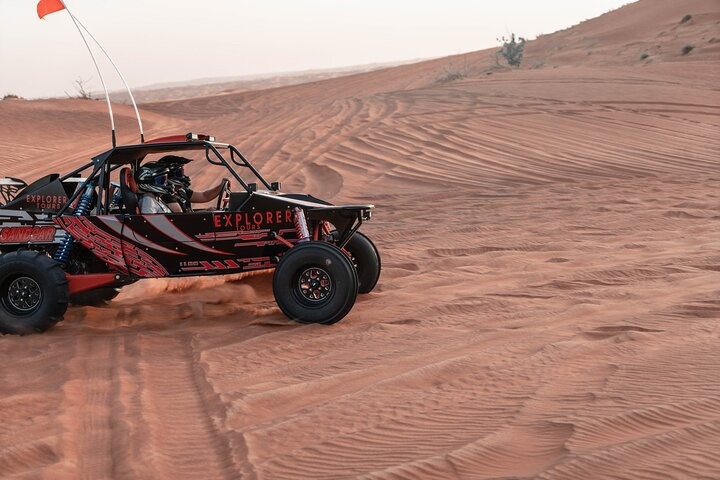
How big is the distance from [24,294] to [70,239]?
0.59 meters

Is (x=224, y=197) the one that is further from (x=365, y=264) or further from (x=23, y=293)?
(x=23, y=293)

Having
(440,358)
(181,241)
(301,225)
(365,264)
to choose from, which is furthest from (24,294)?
(440,358)

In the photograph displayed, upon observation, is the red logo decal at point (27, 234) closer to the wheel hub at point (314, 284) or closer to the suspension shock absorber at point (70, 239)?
the suspension shock absorber at point (70, 239)

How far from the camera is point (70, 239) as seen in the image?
756 centimetres

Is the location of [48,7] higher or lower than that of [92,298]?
higher

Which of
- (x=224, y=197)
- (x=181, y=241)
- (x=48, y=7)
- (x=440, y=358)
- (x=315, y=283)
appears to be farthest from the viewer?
(x=48, y=7)

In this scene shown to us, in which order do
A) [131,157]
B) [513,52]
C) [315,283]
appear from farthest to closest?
[513,52], [131,157], [315,283]

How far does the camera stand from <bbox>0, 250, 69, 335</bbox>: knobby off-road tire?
7199 mm

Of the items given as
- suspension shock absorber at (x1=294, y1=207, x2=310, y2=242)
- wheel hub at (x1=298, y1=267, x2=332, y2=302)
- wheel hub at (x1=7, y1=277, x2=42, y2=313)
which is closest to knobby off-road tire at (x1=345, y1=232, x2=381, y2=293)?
suspension shock absorber at (x1=294, y1=207, x2=310, y2=242)

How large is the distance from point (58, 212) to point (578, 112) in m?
15.7

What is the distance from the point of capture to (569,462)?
401 cm

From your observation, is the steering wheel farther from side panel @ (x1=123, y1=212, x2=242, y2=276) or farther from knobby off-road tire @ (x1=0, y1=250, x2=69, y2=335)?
knobby off-road tire @ (x1=0, y1=250, x2=69, y2=335)

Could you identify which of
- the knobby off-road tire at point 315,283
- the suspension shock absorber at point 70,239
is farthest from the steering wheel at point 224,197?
the knobby off-road tire at point 315,283

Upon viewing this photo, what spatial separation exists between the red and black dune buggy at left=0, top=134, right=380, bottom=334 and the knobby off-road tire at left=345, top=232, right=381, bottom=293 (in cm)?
A: 52
